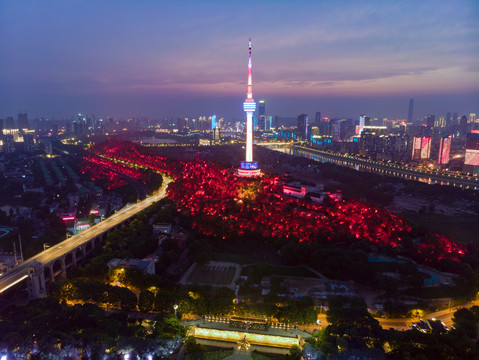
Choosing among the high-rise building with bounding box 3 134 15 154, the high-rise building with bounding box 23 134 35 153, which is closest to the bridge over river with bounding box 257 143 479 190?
the high-rise building with bounding box 23 134 35 153

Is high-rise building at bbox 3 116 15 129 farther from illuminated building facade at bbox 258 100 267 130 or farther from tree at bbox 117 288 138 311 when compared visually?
tree at bbox 117 288 138 311

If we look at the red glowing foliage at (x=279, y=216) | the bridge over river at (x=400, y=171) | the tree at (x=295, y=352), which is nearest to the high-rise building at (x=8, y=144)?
the red glowing foliage at (x=279, y=216)

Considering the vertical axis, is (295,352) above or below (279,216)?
below

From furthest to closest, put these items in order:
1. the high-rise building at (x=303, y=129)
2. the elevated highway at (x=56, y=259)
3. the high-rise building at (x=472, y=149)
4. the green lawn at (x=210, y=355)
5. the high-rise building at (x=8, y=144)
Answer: the high-rise building at (x=303, y=129)
the high-rise building at (x=8, y=144)
the high-rise building at (x=472, y=149)
the elevated highway at (x=56, y=259)
the green lawn at (x=210, y=355)

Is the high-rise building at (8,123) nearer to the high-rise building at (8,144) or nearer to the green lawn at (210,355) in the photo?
the high-rise building at (8,144)

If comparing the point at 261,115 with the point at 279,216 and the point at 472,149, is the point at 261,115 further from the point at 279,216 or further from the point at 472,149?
the point at 279,216

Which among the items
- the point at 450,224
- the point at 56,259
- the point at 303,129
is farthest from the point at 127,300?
the point at 303,129
